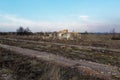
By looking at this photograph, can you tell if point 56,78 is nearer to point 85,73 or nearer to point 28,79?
point 28,79

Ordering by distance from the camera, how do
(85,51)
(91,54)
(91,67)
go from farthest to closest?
(85,51), (91,54), (91,67)

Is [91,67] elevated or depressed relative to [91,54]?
elevated

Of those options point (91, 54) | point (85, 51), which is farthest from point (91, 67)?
point (85, 51)

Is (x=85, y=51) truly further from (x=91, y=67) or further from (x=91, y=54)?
(x=91, y=67)

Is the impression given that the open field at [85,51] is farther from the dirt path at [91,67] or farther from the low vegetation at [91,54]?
the dirt path at [91,67]

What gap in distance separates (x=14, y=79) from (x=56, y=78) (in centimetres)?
216

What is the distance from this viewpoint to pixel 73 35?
6303cm

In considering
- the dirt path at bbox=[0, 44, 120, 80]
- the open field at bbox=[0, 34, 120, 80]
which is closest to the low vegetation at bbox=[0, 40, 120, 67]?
the open field at bbox=[0, 34, 120, 80]

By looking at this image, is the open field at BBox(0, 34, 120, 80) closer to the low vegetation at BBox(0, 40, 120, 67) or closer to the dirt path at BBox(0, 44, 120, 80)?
the low vegetation at BBox(0, 40, 120, 67)

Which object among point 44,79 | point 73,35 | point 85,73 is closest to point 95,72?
point 85,73

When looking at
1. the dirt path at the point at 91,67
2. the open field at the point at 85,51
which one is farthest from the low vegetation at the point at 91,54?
the dirt path at the point at 91,67

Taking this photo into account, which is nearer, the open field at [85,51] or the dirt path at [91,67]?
the dirt path at [91,67]

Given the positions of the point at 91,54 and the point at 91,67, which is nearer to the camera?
the point at 91,67

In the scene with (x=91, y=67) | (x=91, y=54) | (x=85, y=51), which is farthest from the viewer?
(x=85, y=51)
